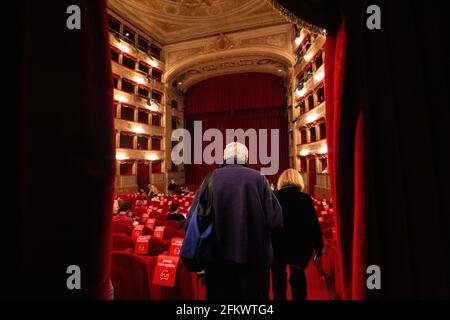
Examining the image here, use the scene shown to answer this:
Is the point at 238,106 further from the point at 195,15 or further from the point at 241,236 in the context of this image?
the point at 241,236

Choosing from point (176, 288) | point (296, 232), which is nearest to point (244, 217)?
point (296, 232)

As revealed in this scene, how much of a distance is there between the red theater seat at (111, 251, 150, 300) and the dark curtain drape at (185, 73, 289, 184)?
14.5m

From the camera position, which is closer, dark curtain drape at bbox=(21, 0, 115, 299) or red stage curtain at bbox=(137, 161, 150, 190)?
dark curtain drape at bbox=(21, 0, 115, 299)

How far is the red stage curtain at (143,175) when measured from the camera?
13477 millimetres

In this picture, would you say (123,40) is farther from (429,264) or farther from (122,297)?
(429,264)

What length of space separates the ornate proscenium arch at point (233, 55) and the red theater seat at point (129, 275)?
13.2 meters

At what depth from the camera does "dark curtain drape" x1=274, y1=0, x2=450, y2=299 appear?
43.8 inches

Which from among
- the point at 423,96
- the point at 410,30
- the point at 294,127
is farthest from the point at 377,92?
the point at 294,127

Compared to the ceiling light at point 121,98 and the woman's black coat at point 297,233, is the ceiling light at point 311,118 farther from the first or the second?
the ceiling light at point 121,98

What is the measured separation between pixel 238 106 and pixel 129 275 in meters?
16.2

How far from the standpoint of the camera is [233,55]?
555 inches

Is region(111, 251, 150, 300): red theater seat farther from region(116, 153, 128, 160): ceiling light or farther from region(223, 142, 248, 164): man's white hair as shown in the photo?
region(116, 153, 128, 160): ceiling light

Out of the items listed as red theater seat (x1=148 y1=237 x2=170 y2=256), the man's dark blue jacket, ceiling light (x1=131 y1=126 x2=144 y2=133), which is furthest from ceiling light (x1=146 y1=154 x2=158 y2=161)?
the man's dark blue jacket

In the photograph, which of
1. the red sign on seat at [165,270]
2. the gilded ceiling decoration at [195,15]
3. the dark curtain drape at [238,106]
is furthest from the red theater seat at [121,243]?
the dark curtain drape at [238,106]
